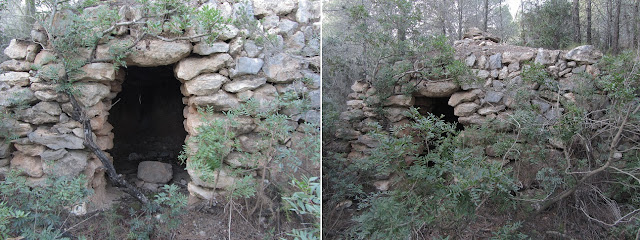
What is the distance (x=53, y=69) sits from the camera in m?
2.85

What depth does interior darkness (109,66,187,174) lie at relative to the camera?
16.4ft

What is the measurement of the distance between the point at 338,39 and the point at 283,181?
1596 millimetres

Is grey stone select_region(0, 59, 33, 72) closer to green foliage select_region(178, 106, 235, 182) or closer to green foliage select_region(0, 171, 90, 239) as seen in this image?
green foliage select_region(0, 171, 90, 239)

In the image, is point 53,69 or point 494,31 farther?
point 494,31

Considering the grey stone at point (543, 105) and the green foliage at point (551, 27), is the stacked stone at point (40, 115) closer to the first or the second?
the grey stone at point (543, 105)

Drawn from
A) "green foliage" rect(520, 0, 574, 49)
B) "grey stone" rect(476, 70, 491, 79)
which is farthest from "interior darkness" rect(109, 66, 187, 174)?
"green foliage" rect(520, 0, 574, 49)

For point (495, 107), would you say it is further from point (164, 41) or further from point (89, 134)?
point (89, 134)

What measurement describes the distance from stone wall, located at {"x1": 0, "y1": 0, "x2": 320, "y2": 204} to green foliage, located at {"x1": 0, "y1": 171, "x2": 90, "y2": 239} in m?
0.27

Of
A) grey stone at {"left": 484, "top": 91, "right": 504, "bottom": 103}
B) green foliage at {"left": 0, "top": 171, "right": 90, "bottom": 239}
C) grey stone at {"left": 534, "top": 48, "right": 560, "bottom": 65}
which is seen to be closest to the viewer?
green foliage at {"left": 0, "top": 171, "right": 90, "bottom": 239}

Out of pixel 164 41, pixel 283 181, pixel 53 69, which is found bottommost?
pixel 283 181

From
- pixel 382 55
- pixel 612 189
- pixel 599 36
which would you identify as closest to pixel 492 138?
pixel 612 189

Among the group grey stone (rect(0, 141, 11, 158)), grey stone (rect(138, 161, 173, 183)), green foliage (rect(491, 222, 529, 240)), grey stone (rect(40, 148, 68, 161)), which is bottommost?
green foliage (rect(491, 222, 529, 240))

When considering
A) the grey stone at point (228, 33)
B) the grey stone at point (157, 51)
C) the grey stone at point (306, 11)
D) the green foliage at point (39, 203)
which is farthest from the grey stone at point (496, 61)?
the green foliage at point (39, 203)

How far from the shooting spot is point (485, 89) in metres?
3.91
